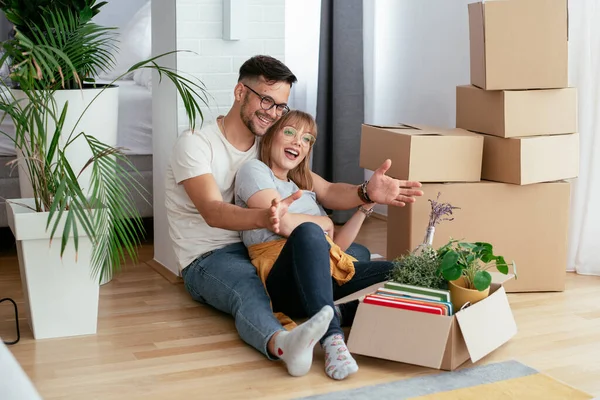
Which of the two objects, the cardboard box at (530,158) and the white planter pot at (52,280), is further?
the cardboard box at (530,158)

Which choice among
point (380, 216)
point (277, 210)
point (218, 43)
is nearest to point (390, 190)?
point (277, 210)

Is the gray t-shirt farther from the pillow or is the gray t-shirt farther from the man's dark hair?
the pillow

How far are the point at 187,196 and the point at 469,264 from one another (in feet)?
3.28

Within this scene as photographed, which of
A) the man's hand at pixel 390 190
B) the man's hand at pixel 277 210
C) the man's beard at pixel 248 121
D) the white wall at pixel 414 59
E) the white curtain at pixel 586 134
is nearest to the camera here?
the man's hand at pixel 277 210

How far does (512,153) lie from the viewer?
9.54 ft

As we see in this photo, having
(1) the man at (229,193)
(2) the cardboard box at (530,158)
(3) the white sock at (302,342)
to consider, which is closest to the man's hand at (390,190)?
(1) the man at (229,193)

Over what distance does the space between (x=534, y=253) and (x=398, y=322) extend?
939mm

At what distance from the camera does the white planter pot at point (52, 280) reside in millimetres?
2453

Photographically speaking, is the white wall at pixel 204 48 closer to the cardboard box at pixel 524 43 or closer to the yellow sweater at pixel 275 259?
the yellow sweater at pixel 275 259

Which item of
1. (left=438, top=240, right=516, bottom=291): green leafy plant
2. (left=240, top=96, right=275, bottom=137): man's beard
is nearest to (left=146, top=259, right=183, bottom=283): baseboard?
(left=240, top=96, right=275, bottom=137): man's beard

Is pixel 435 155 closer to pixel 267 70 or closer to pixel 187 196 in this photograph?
pixel 267 70

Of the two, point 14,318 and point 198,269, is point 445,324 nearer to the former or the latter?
point 198,269

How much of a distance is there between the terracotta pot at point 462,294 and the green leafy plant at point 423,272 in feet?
0.15

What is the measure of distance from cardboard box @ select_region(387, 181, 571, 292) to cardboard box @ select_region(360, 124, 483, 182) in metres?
0.04
